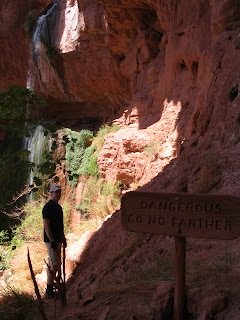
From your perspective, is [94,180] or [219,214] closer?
[219,214]

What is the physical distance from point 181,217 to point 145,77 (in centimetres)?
1024

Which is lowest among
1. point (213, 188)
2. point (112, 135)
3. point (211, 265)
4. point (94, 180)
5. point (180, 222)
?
point (211, 265)

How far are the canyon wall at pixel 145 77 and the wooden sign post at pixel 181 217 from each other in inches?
70.3

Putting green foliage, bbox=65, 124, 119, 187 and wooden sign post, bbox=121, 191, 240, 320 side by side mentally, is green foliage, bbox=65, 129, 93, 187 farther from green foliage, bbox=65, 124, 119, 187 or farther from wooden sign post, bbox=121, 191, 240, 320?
wooden sign post, bbox=121, 191, 240, 320

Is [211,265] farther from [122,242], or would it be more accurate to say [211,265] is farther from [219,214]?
[122,242]

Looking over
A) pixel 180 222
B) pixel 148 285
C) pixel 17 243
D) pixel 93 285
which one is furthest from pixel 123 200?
pixel 17 243

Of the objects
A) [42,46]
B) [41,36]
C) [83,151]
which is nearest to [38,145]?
[83,151]

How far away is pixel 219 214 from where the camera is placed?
2391 millimetres

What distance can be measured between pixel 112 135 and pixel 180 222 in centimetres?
934

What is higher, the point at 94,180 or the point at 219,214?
the point at 94,180

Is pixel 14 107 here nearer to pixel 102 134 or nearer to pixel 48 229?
pixel 48 229

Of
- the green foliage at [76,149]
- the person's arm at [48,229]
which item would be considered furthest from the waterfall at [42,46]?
the person's arm at [48,229]

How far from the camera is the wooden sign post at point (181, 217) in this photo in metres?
2.38

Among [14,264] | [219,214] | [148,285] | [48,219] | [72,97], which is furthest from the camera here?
[72,97]
